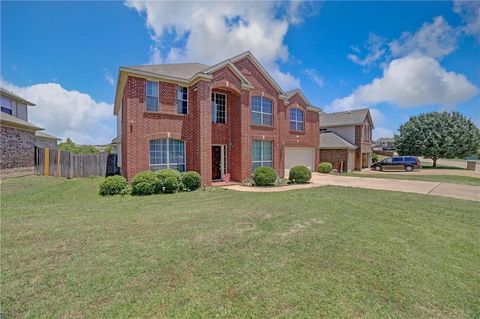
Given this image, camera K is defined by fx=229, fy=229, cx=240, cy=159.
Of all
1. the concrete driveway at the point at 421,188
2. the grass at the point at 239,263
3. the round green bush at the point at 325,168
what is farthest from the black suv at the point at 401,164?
the grass at the point at 239,263

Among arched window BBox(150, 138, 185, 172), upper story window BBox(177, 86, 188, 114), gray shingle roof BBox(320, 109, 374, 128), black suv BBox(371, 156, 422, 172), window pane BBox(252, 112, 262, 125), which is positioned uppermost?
gray shingle roof BBox(320, 109, 374, 128)

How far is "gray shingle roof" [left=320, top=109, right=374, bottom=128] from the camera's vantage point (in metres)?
27.4

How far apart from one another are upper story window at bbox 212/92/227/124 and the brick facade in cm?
1413

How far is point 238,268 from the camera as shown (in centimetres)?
401

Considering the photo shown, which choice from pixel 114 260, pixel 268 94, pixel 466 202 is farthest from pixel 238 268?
pixel 268 94

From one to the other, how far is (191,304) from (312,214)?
17.4 ft

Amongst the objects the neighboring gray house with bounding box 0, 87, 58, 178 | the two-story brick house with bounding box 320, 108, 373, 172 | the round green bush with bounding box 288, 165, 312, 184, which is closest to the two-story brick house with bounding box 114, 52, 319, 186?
the round green bush with bounding box 288, 165, 312, 184

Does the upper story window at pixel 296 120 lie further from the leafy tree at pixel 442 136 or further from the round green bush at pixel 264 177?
the leafy tree at pixel 442 136

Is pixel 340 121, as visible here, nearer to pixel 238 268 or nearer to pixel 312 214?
pixel 312 214

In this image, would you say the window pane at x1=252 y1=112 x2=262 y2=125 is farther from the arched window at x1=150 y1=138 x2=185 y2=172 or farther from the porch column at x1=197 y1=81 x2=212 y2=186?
the arched window at x1=150 y1=138 x2=185 y2=172

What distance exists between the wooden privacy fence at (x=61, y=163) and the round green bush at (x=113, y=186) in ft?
28.9

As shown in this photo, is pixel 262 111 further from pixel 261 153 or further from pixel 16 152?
pixel 16 152

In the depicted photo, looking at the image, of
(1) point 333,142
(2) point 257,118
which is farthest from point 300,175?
(1) point 333,142

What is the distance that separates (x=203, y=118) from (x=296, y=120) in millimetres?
10876
